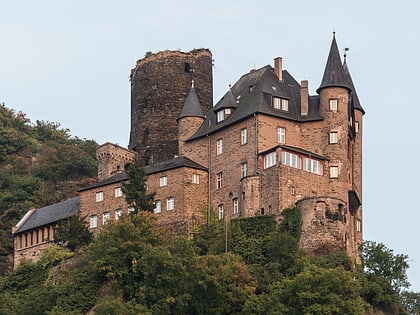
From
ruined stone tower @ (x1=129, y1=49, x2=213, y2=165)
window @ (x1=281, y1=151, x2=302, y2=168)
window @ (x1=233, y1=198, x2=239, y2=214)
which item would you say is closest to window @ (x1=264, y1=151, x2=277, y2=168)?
window @ (x1=281, y1=151, x2=302, y2=168)

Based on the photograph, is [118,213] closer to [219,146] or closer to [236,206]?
[219,146]

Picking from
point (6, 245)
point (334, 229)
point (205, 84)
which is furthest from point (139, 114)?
point (334, 229)

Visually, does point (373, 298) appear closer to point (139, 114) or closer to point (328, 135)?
point (328, 135)

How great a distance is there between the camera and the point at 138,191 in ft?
267

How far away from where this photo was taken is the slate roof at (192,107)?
88625mm

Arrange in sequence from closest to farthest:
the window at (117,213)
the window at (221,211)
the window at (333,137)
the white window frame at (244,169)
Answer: the white window frame at (244,169) < the window at (333,137) < the window at (221,211) < the window at (117,213)

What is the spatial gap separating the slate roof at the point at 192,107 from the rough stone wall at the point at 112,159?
6.73m

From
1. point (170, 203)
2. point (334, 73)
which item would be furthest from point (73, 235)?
point (334, 73)

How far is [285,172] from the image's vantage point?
258 ft

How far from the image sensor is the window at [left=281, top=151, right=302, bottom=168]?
7919cm

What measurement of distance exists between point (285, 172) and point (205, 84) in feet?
75.5

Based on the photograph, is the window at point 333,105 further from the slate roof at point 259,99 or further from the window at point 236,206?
the window at point 236,206

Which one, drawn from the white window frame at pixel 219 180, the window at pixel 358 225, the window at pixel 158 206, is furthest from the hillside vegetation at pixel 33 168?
the window at pixel 358 225

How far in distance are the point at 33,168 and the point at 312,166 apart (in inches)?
1390
